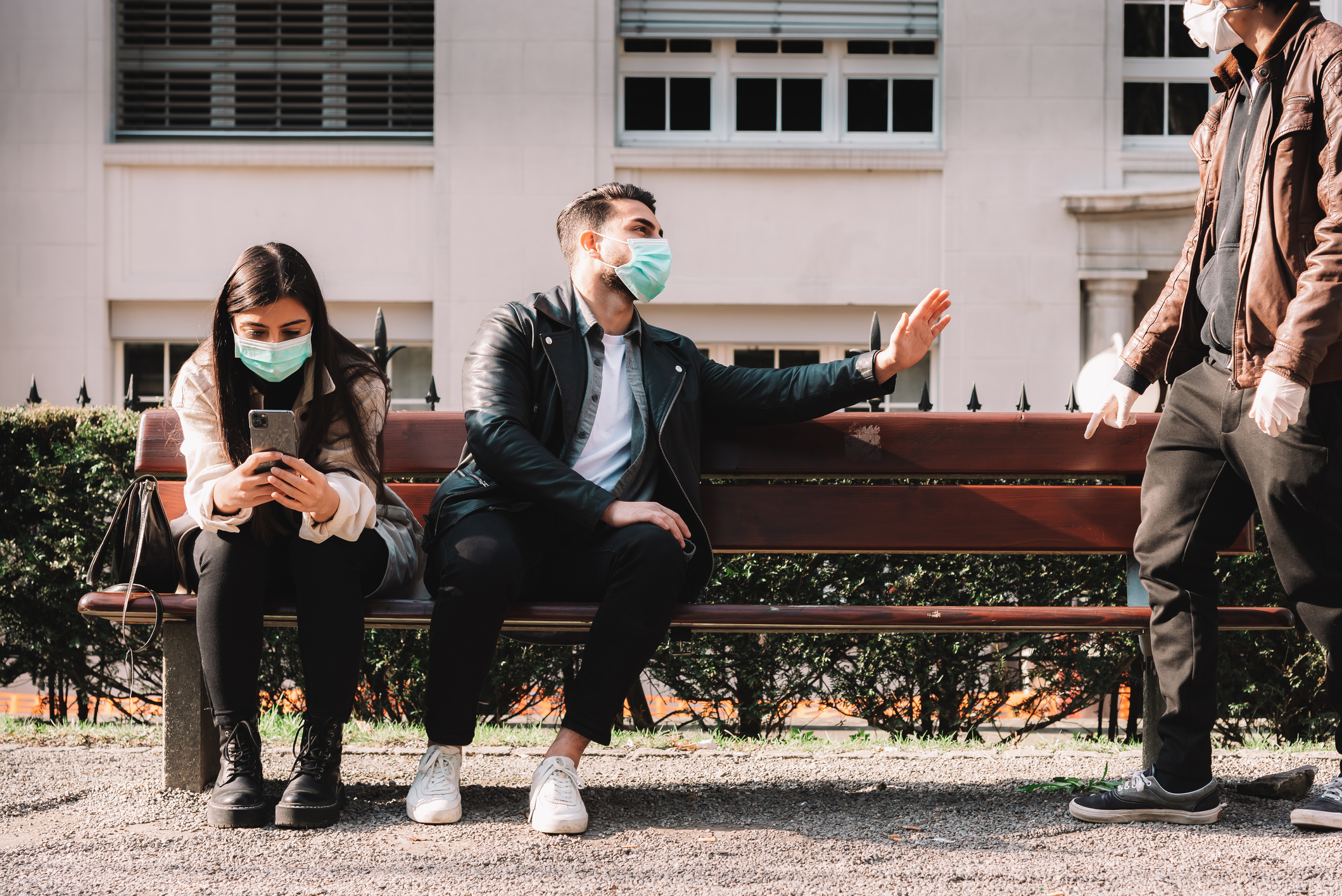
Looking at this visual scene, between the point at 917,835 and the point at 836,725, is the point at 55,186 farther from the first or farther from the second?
the point at 917,835

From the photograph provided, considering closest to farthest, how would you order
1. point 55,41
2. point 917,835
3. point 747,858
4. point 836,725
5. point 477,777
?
point 747,858 < point 917,835 < point 477,777 < point 836,725 < point 55,41

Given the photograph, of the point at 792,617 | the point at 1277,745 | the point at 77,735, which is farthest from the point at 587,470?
the point at 1277,745

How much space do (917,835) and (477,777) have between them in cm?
121

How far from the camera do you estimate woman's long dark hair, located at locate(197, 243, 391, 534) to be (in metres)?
2.97

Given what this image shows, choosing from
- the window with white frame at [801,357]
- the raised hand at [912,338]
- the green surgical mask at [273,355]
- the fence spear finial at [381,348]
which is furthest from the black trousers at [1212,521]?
the window with white frame at [801,357]

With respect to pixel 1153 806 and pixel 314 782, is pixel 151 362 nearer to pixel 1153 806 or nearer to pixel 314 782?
pixel 314 782

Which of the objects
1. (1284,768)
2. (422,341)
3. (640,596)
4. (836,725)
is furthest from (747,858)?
(422,341)

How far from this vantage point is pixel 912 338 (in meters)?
3.18

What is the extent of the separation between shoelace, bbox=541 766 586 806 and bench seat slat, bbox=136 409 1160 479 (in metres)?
0.97

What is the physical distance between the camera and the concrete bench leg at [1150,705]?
3.18 metres

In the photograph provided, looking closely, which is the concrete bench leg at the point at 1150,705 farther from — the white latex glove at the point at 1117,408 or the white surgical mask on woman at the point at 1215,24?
the white surgical mask on woman at the point at 1215,24

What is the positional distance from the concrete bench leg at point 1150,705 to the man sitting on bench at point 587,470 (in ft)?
3.19

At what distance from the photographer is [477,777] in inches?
132

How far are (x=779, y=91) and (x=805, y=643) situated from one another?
825 centimetres
